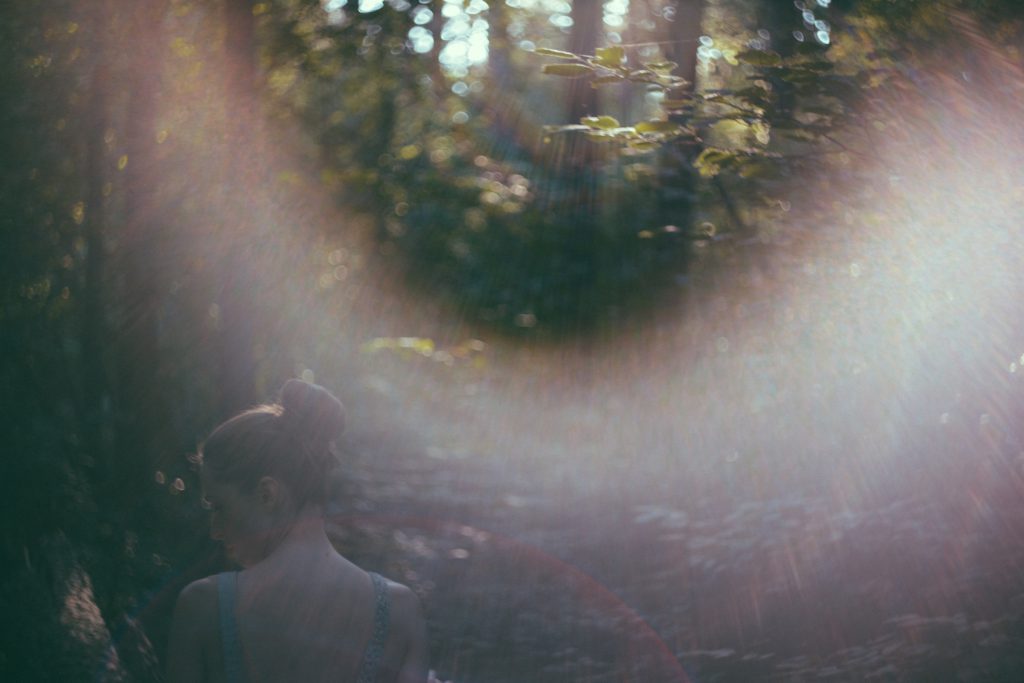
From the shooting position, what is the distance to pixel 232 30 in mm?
9391

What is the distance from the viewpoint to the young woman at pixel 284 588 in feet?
9.50

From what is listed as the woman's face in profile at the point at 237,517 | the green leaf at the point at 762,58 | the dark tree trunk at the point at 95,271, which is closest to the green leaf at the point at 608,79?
the green leaf at the point at 762,58

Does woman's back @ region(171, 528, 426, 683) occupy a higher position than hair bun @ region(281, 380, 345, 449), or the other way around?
hair bun @ region(281, 380, 345, 449)

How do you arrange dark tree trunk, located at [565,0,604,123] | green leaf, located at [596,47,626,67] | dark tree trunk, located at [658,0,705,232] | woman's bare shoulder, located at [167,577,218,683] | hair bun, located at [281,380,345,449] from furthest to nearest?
1. dark tree trunk, located at [565,0,604,123]
2. dark tree trunk, located at [658,0,705,232]
3. green leaf, located at [596,47,626,67]
4. hair bun, located at [281,380,345,449]
5. woman's bare shoulder, located at [167,577,218,683]

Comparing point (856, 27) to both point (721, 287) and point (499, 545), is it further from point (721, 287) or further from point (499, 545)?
point (499, 545)

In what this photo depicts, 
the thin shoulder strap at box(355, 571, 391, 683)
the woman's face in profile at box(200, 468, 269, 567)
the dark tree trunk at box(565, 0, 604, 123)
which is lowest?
the dark tree trunk at box(565, 0, 604, 123)

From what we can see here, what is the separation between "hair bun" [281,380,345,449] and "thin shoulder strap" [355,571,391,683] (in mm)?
454

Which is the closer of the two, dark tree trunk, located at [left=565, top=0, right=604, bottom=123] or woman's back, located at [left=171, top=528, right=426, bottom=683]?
woman's back, located at [left=171, top=528, right=426, bottom=683]

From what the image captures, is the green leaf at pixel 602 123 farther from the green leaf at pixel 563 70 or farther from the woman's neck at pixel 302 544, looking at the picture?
the woman's neck at pixel 302 544

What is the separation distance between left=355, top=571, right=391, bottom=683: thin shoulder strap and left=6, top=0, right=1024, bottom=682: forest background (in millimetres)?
2655

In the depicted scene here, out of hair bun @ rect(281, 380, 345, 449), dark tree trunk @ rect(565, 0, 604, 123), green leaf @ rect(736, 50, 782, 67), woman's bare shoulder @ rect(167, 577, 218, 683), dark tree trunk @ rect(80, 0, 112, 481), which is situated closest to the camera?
woman's bare shoulder @ rect(167, 577, 218, 683)

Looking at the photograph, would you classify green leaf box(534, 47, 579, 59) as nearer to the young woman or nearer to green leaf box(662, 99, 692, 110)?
green leaf box(662, 99, 692, 110)

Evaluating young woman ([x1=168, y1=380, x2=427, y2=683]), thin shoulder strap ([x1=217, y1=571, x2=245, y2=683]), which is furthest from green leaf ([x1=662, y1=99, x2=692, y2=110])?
thin shoulder strap ([x1=217, y1=571, x2=245, y2=683])

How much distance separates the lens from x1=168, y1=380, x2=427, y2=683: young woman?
289 cm
